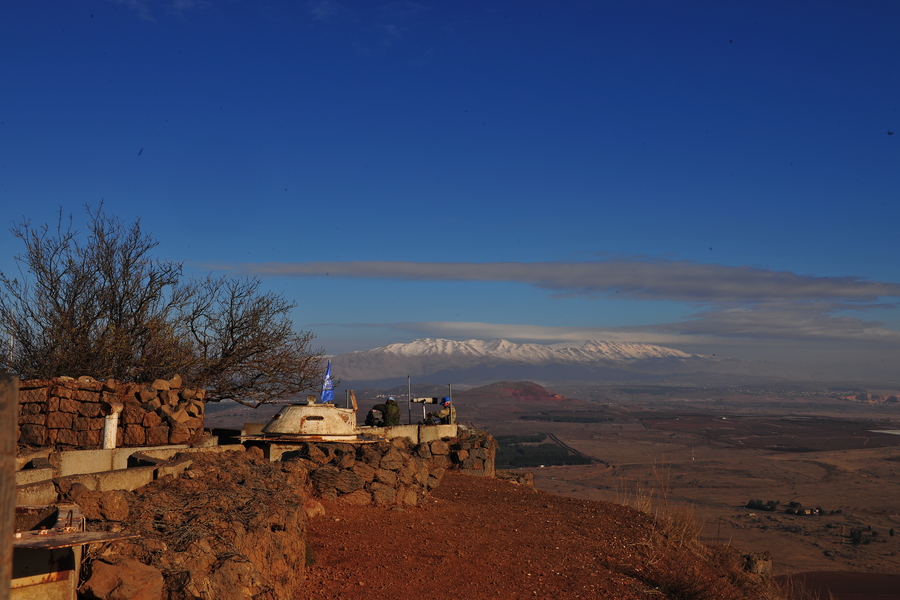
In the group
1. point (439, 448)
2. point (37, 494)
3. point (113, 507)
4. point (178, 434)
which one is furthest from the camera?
point (439, 448)

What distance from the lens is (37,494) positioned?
626cm

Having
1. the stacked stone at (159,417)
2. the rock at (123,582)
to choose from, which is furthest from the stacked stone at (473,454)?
Answer: the rock at (123,582)

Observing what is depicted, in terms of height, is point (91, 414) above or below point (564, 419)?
above

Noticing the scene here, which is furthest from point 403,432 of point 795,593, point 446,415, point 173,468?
point 795,593

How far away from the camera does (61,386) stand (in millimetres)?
11734

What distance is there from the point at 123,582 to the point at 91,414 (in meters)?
7.83

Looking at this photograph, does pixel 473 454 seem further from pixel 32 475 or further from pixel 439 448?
pixel 32 475

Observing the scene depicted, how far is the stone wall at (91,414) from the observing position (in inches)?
453

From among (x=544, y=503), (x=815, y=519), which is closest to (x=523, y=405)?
(x=815, y=519)

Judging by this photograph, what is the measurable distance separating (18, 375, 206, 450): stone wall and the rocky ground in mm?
3419

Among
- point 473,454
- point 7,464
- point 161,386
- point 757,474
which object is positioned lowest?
point 757,474

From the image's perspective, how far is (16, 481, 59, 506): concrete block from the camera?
616cm

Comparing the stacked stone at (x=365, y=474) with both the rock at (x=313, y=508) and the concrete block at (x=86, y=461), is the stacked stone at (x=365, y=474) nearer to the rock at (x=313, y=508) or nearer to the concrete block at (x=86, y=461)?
the rock at (x=313, y=508)

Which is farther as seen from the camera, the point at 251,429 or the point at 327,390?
the point at 251,429
